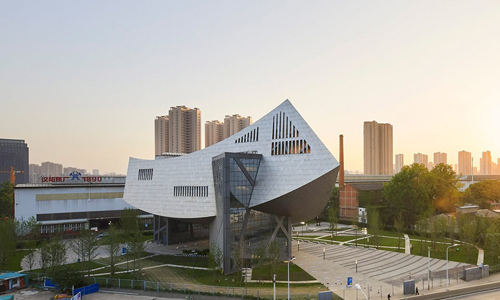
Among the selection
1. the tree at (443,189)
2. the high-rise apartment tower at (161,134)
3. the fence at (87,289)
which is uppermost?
the high-rise apartment tower at (161,134)

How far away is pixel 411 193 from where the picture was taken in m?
75.7

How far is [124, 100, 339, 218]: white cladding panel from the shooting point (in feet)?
133

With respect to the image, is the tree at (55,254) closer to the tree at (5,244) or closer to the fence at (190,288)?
the fence at (190,288)

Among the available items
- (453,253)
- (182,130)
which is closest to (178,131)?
(182,130)

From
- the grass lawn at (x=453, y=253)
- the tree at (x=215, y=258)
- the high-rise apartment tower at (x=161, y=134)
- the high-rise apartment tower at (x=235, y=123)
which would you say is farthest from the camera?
the high-rise apartment tower at (x=161, y=134)

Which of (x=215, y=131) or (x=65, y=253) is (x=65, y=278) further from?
(x=215, y=131)

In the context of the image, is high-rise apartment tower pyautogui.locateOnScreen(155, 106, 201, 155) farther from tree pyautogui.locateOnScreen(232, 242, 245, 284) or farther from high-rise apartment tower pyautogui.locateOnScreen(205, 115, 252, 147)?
tree pyautogui.locateOnScreen(232, 242, 245, 284)

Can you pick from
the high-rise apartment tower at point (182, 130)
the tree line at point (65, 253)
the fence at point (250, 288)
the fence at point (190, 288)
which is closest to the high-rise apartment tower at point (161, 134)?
the high-rise apartment tower at point (182, 130)

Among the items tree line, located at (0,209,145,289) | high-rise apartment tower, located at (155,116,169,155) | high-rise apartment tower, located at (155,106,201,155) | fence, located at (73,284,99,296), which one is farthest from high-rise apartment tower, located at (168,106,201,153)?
fence, located at (73,284,99,296)

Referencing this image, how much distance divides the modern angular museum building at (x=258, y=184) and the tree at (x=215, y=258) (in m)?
0.79

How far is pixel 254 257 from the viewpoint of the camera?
4391cm

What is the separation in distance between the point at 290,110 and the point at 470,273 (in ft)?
89.9

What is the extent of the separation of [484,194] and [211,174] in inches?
3063

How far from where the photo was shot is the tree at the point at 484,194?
90.8 metres
